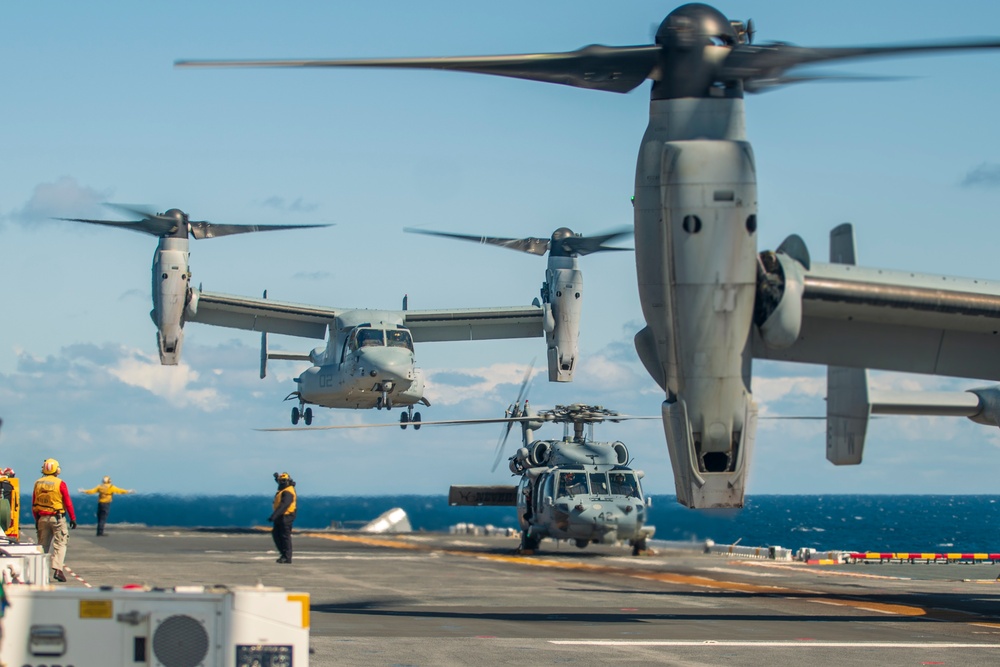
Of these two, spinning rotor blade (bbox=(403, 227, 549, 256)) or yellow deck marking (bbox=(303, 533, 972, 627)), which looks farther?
spinning rotor blade (bbox=(403, 227, 549, 256))

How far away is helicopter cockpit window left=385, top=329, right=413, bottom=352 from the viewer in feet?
149

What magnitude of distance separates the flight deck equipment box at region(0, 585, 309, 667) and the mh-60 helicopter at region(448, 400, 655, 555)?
81.9 ft

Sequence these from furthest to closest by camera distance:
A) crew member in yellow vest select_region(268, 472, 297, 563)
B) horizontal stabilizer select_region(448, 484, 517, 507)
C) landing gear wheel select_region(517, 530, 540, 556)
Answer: horizontal stabilizer select_region(448, 484, 517, 507) → landing gear wheel select_region(517, 530, 540, 556) → crew member in yellow vest select_region(268, 472, 297, 563)

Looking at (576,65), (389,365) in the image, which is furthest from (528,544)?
(576,65)

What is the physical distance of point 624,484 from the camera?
33812mm

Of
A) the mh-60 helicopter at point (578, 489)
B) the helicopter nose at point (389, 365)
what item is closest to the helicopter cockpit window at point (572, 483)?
the mh-60 helicopter at point (578, 489)

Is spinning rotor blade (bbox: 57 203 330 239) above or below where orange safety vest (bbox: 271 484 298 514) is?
above

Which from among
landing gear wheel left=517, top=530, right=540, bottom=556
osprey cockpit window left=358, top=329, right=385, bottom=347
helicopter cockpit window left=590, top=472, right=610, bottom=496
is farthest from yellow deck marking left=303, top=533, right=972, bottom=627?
osprey cockpit window left=358, top=329, right=385, bottom=347

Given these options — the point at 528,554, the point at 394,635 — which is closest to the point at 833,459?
the point at 394,635

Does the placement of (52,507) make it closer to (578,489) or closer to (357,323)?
(578,489)

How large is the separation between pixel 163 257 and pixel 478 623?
29.1 metres

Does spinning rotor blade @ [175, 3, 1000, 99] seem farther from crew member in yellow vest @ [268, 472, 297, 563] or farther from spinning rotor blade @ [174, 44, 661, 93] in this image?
crew member in yellow vest @ [268, 472, 297, 563]

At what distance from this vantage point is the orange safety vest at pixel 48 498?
68.4 ft

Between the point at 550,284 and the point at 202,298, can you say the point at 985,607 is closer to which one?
the point at 550,284
